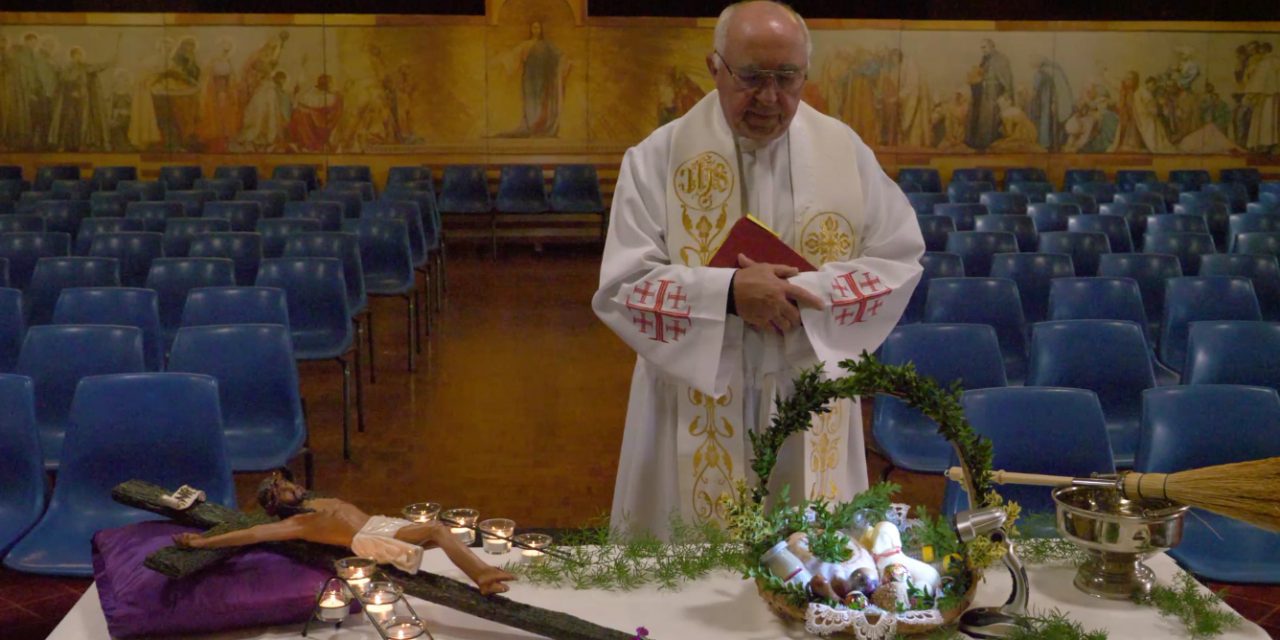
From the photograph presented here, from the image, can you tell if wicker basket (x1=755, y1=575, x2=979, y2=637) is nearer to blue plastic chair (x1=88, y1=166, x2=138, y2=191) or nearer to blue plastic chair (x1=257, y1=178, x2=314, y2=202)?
blue plastic chair (x1=257, y1=178, x2=314, y2=202)

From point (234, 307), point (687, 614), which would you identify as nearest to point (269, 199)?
point (234, 307)

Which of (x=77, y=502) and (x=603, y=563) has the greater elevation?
(x=603, y=563)

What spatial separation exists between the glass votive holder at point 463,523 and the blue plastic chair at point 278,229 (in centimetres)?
655

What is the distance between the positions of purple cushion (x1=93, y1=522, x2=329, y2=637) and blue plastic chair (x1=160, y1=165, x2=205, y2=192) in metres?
12.5

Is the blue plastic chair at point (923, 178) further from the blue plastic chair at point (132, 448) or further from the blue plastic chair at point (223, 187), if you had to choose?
the blue plastic chair at point (132, 448)

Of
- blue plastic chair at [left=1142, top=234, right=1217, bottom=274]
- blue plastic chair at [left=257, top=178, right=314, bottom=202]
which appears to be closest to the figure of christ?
blue plastic chair at [left=1142, top=234, right=1217, bottom=274]

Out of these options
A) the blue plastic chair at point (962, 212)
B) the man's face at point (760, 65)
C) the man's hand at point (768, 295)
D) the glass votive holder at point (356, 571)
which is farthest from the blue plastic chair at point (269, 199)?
the glass votive holder at point (356, 571)

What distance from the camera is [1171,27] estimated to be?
16.2 m

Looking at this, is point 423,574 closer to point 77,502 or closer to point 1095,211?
point 77,502

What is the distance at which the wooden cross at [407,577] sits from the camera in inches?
89.0

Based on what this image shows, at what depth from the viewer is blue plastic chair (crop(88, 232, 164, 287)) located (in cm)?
808

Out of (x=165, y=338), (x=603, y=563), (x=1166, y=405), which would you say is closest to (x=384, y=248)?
(x=165, y=338)

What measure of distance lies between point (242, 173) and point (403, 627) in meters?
13.3

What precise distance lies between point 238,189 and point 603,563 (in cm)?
1099
